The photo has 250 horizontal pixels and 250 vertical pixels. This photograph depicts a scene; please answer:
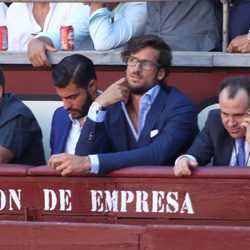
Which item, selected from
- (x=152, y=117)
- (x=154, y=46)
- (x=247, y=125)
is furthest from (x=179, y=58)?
(x=247, y=125)

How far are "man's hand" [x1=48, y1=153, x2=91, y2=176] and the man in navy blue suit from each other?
0.44 ft

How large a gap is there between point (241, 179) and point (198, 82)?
1.11 m

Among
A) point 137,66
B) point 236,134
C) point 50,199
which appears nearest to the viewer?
point 236,134

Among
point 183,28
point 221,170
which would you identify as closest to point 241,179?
point 221,170

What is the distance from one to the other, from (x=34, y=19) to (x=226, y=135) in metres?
1.82

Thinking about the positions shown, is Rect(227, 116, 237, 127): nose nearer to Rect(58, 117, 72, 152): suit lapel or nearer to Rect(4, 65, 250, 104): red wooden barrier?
Rect(4, 65, 250, 104): red wooden barrier

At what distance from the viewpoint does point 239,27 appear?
6.41m

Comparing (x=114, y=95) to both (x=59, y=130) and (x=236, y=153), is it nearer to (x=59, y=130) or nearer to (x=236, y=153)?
(x=59, y=130)

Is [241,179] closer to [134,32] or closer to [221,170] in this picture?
[221,170]

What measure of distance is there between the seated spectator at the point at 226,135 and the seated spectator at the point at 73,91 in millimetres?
737

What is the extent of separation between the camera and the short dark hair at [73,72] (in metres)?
6.07

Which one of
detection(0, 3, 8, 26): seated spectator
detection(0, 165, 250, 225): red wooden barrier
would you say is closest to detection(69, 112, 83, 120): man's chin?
detection(0, 165, 250, 225): red wooden barrier

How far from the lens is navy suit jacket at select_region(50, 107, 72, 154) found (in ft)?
20.5

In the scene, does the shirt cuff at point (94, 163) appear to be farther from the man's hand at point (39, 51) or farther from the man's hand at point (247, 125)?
the man's hand at point (39, 51)
